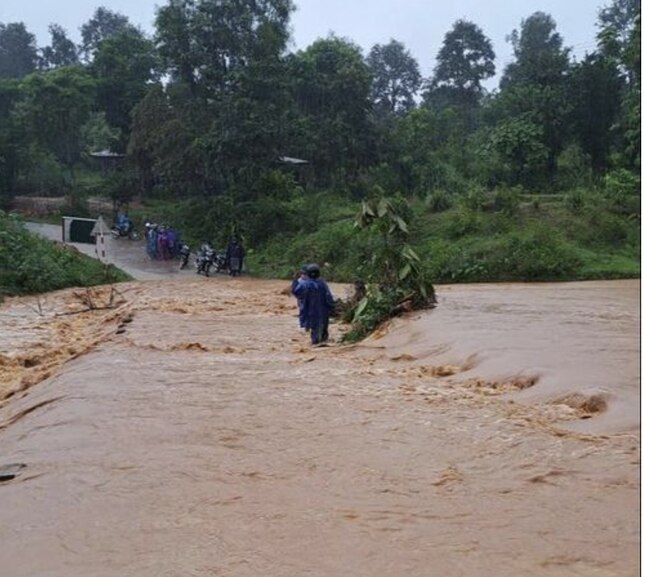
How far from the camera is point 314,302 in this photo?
12312 millimetres

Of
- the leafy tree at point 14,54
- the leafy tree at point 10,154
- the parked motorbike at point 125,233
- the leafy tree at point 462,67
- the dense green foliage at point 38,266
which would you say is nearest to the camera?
the dense green foliage at point 38,266

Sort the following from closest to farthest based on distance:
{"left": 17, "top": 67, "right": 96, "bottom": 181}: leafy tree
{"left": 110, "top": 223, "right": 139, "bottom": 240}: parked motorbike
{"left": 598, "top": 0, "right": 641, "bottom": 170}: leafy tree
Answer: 1. {"left": 598, "top": 0, "right": 641, "bottom": 170}: leafy tree
2. {"left": 110, "top": 223, "right": 139, "bottom": 240}: parked motorbike
3. {"left": 17, "top": 67, "right": 96, "bottom": 181}: leafy tree

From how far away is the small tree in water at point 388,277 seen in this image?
544 inches

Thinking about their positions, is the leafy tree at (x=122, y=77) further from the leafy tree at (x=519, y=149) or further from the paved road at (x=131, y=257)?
the leafy tree at (x=519, y=149)

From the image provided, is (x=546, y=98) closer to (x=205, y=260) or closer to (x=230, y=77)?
(x=230, y=77)

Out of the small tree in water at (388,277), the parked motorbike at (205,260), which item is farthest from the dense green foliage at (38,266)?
the small tree in water at (388,277)

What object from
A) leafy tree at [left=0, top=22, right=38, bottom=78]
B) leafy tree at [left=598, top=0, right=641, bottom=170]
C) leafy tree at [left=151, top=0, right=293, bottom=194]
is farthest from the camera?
leafy tree at [left=0, top=22, right=38, bottom=78]

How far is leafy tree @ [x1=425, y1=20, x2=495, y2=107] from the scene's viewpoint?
151ft

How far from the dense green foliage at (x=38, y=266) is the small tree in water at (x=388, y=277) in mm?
11090

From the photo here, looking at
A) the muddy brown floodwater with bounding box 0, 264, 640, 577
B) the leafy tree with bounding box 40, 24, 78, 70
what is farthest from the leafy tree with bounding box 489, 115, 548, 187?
the leafy tree with bounding box 40, 24, 78, 70

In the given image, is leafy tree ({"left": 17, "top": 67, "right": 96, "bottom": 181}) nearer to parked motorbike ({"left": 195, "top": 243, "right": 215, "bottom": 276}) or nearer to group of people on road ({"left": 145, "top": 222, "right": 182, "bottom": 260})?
group of people on road ({"left": 145, "top": 222, "right": 182, "bottom": 260})

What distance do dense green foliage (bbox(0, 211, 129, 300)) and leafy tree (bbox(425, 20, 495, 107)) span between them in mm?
27445

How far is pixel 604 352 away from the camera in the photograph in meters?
9.68

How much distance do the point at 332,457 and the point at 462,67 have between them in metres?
44.2
